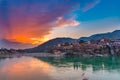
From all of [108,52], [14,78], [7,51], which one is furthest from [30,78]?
[7,51]

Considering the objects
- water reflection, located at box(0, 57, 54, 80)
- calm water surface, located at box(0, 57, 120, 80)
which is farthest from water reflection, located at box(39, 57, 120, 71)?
water reflection, located at box(0, 57, 54, 80)

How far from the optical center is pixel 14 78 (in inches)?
715

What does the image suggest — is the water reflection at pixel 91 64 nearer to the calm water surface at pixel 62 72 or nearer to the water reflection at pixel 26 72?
the calm water surface at pixel 62 72

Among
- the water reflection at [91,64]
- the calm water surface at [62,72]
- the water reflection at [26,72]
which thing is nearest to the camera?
the calm water surface at [62,72]

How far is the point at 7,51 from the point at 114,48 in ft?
135

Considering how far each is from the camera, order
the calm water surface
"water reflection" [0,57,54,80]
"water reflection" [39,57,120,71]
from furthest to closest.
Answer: "water reflection" [39,57,120,71], "water reflection" [0,57,54,80], the calm water surface

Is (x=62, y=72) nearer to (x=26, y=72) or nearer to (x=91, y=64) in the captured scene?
(x=26, y=72)

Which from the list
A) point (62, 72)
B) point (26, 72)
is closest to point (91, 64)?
point (62, 72)

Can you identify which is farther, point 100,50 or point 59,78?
point 100,50

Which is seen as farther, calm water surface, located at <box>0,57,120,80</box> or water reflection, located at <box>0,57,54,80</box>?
water reflection, located at <box>0,57,54,80</box>

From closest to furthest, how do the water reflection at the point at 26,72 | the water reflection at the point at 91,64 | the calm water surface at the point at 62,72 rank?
the calm water surface at the point at 62,72
the water reflection at the point at 26,72
the water reflection at the point at 91,64

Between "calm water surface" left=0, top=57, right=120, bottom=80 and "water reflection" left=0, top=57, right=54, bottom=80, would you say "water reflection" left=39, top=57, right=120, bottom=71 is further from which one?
"water reflection" left=0, top=57, right=54, bottom=80

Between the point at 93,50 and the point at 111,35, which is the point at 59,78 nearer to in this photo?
the point at 93,50

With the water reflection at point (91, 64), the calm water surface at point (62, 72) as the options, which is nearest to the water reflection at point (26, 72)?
the calm water surface at point (62, 72)
